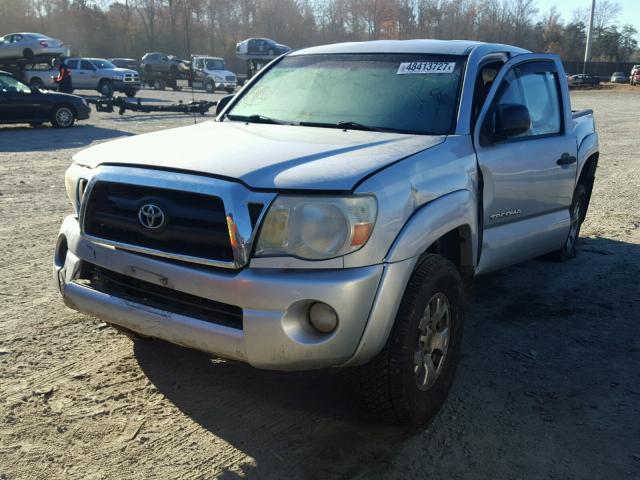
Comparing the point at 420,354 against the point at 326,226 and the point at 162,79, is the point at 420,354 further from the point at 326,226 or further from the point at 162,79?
the point at 162,79

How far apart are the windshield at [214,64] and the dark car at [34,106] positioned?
21312 millimetres

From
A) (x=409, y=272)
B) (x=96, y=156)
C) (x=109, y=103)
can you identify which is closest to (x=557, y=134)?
(x=409, y=272)

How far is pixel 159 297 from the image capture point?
303 centimetres

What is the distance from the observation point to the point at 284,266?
2777 millimetres

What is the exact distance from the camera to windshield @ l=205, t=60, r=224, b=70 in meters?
38.4

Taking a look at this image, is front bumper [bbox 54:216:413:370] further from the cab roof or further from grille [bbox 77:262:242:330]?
the cab roof

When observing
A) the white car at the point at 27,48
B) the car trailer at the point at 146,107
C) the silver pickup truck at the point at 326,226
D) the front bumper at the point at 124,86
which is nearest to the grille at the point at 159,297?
the silver pickup truck at the point at 326,226

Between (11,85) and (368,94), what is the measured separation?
14817 millimetres

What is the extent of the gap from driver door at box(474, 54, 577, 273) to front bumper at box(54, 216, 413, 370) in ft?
4.44

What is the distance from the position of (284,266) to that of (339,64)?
7.17ft

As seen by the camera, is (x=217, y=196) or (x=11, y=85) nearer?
(x=217, y=196)

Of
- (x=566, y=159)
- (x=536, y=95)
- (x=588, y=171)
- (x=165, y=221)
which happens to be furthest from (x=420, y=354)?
(x=588, y=171)

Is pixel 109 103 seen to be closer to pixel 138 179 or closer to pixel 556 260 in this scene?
pixel 556 260

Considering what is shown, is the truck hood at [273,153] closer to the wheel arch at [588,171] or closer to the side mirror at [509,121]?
the side mirror at [509,121]
